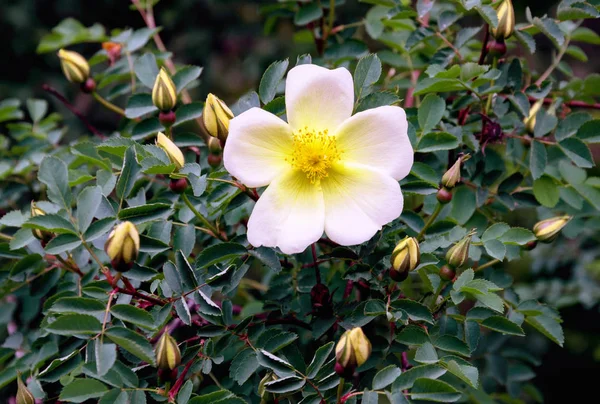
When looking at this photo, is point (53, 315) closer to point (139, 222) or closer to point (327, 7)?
point (139, 222)

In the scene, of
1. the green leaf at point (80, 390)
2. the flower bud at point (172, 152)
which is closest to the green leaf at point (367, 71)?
the flower bud at point (172, 152)

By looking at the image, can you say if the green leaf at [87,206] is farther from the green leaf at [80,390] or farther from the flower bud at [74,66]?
the flower bud at [74,66]

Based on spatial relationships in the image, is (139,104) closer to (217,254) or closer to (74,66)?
(74,66)

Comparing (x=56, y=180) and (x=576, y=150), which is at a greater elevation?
(x=56, y=180)

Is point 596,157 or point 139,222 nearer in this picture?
point 139,222

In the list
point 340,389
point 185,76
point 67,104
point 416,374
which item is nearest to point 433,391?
point 416,374

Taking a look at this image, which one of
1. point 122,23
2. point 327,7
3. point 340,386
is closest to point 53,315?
point 340,386
